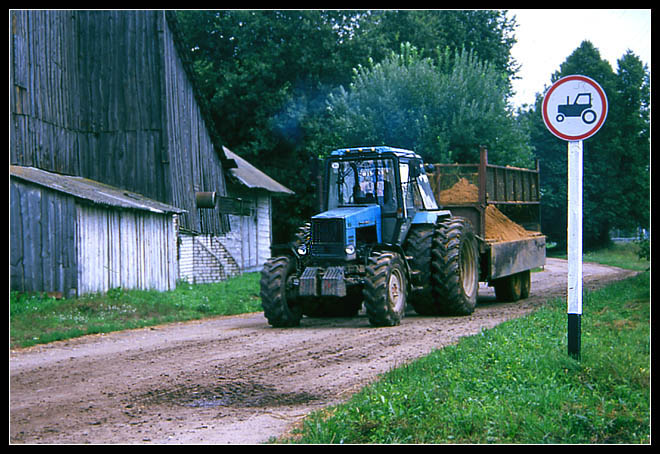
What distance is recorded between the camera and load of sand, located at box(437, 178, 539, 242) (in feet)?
53.7

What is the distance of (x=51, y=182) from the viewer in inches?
664

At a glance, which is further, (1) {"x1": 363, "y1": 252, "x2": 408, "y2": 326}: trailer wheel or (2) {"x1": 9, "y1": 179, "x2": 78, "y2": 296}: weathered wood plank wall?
(2) {"x1": 9, "y1": 179, "x2": 78, "y2": 296}: weathered wood plank wall

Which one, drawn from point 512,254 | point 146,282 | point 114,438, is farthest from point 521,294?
point 114,438

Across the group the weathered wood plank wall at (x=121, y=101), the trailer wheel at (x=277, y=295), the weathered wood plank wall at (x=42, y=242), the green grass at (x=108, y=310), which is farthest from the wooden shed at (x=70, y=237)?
the trailer wheel at (x=277, y=295)

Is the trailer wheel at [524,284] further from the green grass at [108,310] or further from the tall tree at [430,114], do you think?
the tall tree at [430,114]

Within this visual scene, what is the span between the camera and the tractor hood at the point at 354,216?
508 inches

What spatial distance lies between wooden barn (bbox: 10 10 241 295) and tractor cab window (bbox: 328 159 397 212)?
219 inches

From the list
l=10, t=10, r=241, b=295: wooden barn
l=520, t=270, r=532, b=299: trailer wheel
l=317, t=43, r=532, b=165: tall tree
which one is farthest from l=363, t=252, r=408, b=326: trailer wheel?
l=317, t=43, r=532, b=165: tall tree

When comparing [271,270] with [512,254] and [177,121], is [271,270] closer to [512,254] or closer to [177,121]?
[512,254]

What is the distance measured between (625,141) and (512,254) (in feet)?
78.6

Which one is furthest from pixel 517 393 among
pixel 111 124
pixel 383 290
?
pixel 111 124

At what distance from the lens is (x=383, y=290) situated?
1227 centimetres

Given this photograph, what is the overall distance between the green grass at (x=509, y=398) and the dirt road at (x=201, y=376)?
66 centimetres

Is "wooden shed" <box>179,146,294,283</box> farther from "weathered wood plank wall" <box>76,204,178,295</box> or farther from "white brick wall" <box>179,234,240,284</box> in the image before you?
"weathered wood plank wall" <box>76,204,178,295</box>
